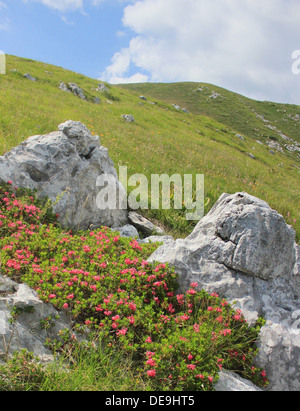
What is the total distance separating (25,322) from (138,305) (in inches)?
66.9

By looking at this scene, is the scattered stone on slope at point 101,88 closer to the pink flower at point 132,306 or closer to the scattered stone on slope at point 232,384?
the pink flower at point 132,306

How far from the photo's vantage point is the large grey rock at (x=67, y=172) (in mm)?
7431

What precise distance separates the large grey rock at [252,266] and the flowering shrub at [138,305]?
32 cm

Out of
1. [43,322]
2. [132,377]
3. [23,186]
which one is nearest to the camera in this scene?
[132,377]

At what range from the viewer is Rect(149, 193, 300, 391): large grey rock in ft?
16.3

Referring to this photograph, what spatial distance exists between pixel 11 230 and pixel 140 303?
3.18 m

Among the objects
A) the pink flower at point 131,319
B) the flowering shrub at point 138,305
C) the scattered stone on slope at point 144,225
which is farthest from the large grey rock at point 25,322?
the scattered stone on slope at point 144,225

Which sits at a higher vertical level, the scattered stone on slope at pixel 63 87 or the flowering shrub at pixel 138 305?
the scattered stone on slope at pixel 63 87

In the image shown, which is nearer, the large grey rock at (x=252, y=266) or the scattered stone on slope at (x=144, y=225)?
the large grey rock at (x=252, y=266)

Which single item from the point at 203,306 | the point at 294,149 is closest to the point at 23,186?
the point at 203,306

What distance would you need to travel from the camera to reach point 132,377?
150 inches

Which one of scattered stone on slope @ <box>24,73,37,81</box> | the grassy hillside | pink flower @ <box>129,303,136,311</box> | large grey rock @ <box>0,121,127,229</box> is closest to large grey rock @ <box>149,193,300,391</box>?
pink flower @ <box>129,303,136,311</box>

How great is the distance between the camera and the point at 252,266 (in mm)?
5594
